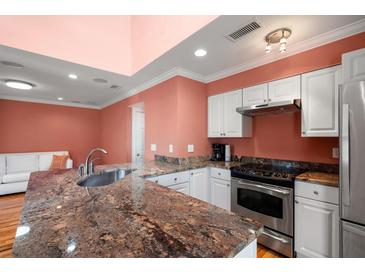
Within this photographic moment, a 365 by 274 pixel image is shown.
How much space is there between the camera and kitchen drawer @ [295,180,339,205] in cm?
152

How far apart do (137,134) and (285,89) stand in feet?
10.3

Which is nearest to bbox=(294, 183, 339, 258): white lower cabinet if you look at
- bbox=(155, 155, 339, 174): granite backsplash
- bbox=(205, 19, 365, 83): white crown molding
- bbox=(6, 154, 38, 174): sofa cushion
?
bbox=(155, 155, 339, 174): granite backsplash

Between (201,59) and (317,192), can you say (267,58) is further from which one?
(317,192)

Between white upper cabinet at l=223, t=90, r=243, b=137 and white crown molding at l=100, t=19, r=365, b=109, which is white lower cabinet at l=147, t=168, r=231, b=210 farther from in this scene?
white crown molding at l=100, t=19, r=365, b=109

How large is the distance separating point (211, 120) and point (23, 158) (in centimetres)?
492

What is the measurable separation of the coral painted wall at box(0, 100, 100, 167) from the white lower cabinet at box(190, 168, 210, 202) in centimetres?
451

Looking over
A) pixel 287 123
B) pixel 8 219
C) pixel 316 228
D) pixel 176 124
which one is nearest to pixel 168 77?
pixel 176 124

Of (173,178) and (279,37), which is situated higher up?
(279,37)

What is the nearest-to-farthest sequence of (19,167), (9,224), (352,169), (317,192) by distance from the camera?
(352,169), (317,192), (9,224), (19,167)

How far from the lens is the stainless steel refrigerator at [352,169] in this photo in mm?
1283

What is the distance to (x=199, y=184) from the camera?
98.3 inches

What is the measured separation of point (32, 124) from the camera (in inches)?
188
